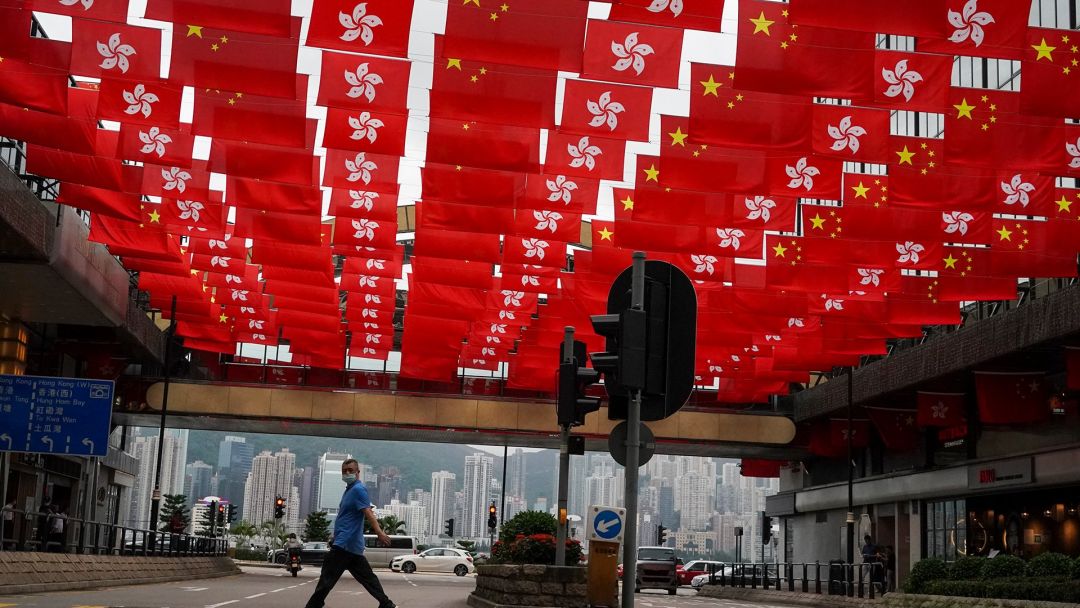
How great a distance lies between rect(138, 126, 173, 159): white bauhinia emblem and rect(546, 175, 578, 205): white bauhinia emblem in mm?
5735

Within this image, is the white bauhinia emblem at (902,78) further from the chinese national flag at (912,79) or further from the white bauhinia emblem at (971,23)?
the white bauhinia emblem at (971,23)

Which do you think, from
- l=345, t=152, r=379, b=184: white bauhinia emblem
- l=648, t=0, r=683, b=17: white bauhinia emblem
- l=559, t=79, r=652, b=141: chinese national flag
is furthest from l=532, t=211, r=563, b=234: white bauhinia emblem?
l=648, t=0, r=683, b=17: white bauhinia emblem

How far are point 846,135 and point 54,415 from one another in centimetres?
1551

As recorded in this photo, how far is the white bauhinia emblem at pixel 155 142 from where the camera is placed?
17.4 m

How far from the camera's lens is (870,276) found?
22047 millimetres

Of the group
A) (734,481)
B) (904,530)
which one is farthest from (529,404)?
(734,481)

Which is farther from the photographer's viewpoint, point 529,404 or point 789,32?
point 529,404

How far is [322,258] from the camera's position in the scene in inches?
951

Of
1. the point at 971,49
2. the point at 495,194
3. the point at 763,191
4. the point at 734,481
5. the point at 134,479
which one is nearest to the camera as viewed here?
the point at 971,49

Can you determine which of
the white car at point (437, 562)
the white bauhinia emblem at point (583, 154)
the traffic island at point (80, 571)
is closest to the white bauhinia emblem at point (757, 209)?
the white bauhinia emblem at point (583, 154)

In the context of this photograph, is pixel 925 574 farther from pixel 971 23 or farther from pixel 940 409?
pixel 940 409

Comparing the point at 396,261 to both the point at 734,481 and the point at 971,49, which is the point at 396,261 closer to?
the point at 971,49

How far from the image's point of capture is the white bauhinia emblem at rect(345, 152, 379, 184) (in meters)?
17.4

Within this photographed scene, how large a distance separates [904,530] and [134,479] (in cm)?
3519
